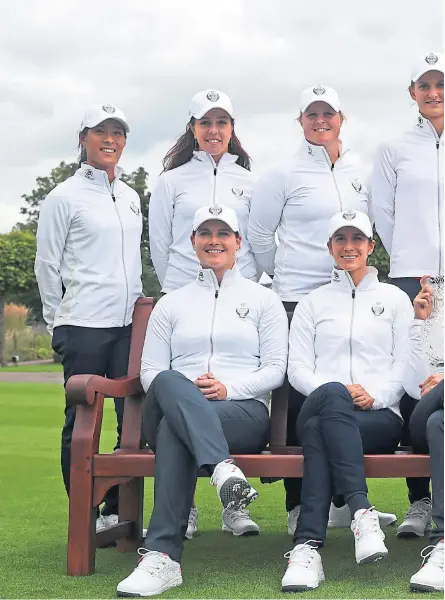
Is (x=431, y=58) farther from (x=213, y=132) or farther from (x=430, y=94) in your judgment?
(x=213, y=132)

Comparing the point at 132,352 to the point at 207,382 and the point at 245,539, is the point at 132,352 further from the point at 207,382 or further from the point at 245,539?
the point at 245,539

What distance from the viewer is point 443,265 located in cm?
531

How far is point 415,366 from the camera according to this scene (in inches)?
192

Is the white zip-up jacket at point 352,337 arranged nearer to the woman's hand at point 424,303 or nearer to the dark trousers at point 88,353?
the woman's hand at point 424,303

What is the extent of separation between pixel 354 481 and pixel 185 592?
0.82 meters

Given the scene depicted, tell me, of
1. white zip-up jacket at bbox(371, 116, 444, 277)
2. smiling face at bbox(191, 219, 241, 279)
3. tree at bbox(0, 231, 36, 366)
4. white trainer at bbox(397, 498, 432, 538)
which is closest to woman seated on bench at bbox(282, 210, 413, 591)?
white zip-up jacket at bbox(371, 116, 444, 277)

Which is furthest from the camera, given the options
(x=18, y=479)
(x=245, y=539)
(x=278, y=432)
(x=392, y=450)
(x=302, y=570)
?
(x=18, y=479)

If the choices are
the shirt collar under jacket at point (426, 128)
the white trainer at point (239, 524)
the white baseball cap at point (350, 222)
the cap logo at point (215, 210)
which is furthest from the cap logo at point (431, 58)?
the white trainer at point (239, 524)

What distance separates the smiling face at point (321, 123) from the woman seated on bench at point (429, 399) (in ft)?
3.18

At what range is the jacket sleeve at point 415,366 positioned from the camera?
487cm

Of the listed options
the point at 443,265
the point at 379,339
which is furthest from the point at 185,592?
the point at 443,265

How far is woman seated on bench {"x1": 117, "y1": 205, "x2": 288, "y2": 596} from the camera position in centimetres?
437

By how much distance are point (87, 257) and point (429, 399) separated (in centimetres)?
195

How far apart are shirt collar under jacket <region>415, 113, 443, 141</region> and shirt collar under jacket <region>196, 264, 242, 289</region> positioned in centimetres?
125
